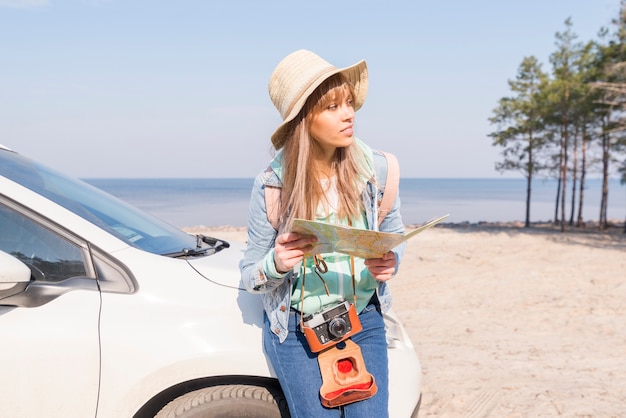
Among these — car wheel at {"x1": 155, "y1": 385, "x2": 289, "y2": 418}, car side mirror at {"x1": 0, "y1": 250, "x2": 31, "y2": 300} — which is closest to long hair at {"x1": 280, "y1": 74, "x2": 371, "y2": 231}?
car wheel at {"x1": 155, "y1": 385, "x2": 289, "y2": 418}

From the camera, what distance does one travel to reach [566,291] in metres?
8.45

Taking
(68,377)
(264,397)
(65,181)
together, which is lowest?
(264,397)

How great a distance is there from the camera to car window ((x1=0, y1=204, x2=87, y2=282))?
2.18 m

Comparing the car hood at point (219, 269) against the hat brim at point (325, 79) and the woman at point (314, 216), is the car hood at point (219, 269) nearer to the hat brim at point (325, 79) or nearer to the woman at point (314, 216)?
the woman at point (314, 216)

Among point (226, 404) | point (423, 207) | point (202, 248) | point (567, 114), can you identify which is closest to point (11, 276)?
point (226, 404)

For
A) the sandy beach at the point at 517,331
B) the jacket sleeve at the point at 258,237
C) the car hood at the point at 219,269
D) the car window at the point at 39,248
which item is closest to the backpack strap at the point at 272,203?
the jacket sleeve at the point at 258,237

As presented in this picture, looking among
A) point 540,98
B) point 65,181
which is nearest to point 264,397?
point 65,181

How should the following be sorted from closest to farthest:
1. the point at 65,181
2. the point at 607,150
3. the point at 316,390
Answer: the point at 316,390, the point at 65,181, the point at 607,150

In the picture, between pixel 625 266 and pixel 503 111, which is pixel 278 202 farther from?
pixel 503 111

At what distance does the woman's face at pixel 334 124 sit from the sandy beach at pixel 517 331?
2.67 meters

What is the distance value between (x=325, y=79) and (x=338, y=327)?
0.94 m

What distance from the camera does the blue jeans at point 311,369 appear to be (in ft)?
6.51

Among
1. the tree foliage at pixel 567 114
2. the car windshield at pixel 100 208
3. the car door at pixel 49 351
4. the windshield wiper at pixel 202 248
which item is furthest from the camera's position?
the tree foliage at pixel 567 114

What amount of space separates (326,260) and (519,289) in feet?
24.5
